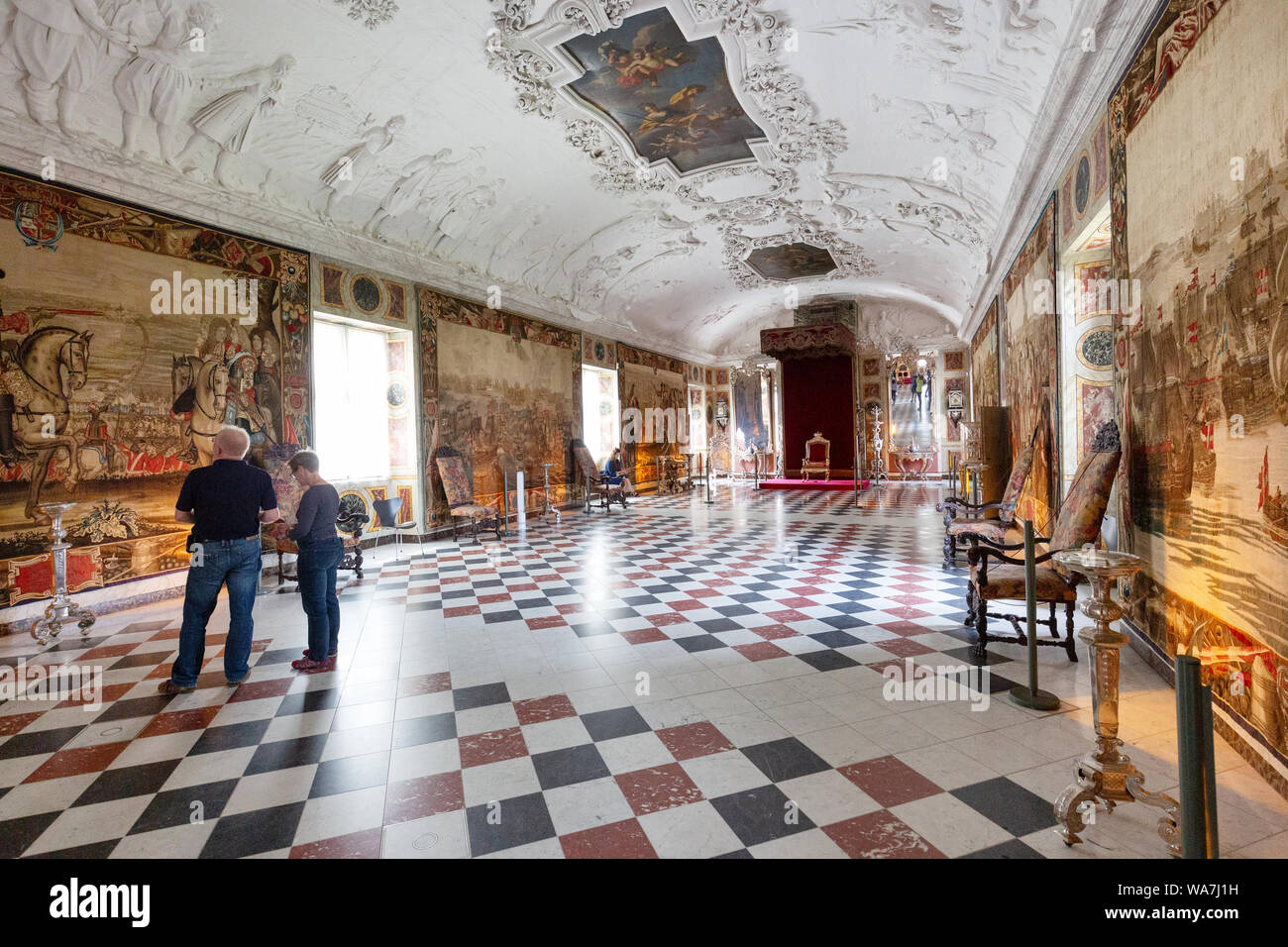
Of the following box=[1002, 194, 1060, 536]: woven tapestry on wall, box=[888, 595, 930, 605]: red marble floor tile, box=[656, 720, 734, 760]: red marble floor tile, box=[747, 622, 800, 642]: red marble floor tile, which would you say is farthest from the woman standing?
box=[1002, 194, 1060, 536]: woven tapestry on wall

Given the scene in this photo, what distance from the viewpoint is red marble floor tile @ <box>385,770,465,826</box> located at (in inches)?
102

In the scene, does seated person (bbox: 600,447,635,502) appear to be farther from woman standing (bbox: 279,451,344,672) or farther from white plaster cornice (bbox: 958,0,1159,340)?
woman standing (bbox: 279,451,344,672)

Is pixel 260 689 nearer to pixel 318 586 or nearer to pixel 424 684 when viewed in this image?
pixel 318 586

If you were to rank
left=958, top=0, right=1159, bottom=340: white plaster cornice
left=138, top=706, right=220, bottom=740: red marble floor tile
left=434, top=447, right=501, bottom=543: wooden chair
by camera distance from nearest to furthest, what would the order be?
left=138, top=706, right=220, bottom=740: red marble floor tile < left=958, top=0, right=1159, bottom=340: white plaster cornice < left=434, top=447, right=501, bottom=543: wooden chair

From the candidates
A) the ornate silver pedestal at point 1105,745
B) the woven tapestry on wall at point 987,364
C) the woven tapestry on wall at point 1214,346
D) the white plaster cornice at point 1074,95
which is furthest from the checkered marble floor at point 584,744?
the woven tapestry on wall at point 987,364

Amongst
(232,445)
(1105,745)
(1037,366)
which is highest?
(1037,366)

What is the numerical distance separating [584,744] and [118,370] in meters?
6.86

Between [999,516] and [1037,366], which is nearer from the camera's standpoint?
[1037,366]

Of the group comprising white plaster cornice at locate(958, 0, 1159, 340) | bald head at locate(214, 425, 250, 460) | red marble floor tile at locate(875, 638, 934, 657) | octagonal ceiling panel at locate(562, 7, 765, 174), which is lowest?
red marble floor tile at locate(875, 638, 934, 657)

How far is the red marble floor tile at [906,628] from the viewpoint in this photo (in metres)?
4.97

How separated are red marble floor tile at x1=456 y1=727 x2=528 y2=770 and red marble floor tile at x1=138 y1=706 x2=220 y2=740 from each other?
169 cm

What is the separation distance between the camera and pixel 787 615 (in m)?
5.51

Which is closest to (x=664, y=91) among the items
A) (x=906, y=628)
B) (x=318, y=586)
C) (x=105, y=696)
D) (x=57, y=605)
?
→ (x=906, y=628)

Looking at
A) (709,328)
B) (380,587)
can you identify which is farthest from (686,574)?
(709,328)
